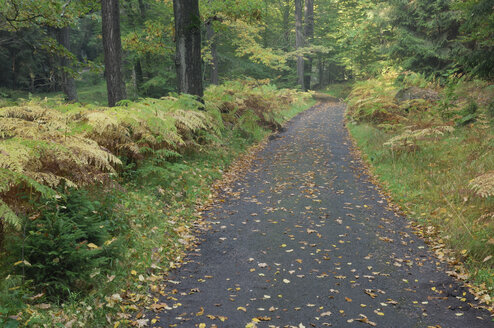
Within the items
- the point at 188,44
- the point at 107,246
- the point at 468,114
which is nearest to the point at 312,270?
the point at 107,246

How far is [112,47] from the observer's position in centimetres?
975

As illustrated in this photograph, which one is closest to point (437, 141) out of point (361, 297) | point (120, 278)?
point (361, 297)

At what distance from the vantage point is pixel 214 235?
5918 millimetres

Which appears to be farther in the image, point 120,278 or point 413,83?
point 413,83

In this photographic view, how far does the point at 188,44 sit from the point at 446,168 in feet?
24.2

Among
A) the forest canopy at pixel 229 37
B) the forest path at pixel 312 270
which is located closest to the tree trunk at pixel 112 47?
the forest canopy at pixel 229 37

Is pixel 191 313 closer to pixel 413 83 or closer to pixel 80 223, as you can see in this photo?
pixel 80 223

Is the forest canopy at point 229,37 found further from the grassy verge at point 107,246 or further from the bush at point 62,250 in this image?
the bush at point 62,250

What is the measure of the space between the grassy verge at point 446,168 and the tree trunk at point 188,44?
5649 mm

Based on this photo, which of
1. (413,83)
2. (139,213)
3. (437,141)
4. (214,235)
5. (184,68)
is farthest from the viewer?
(413,83)

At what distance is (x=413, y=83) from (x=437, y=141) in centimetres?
723

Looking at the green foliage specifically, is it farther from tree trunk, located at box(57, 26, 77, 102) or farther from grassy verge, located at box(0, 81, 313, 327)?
tree trunk, located at box(57, 26, 77, 102)

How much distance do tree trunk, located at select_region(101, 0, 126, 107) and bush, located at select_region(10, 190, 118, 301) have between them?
21.4ft

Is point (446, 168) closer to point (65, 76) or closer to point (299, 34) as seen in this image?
point (65, 76)
